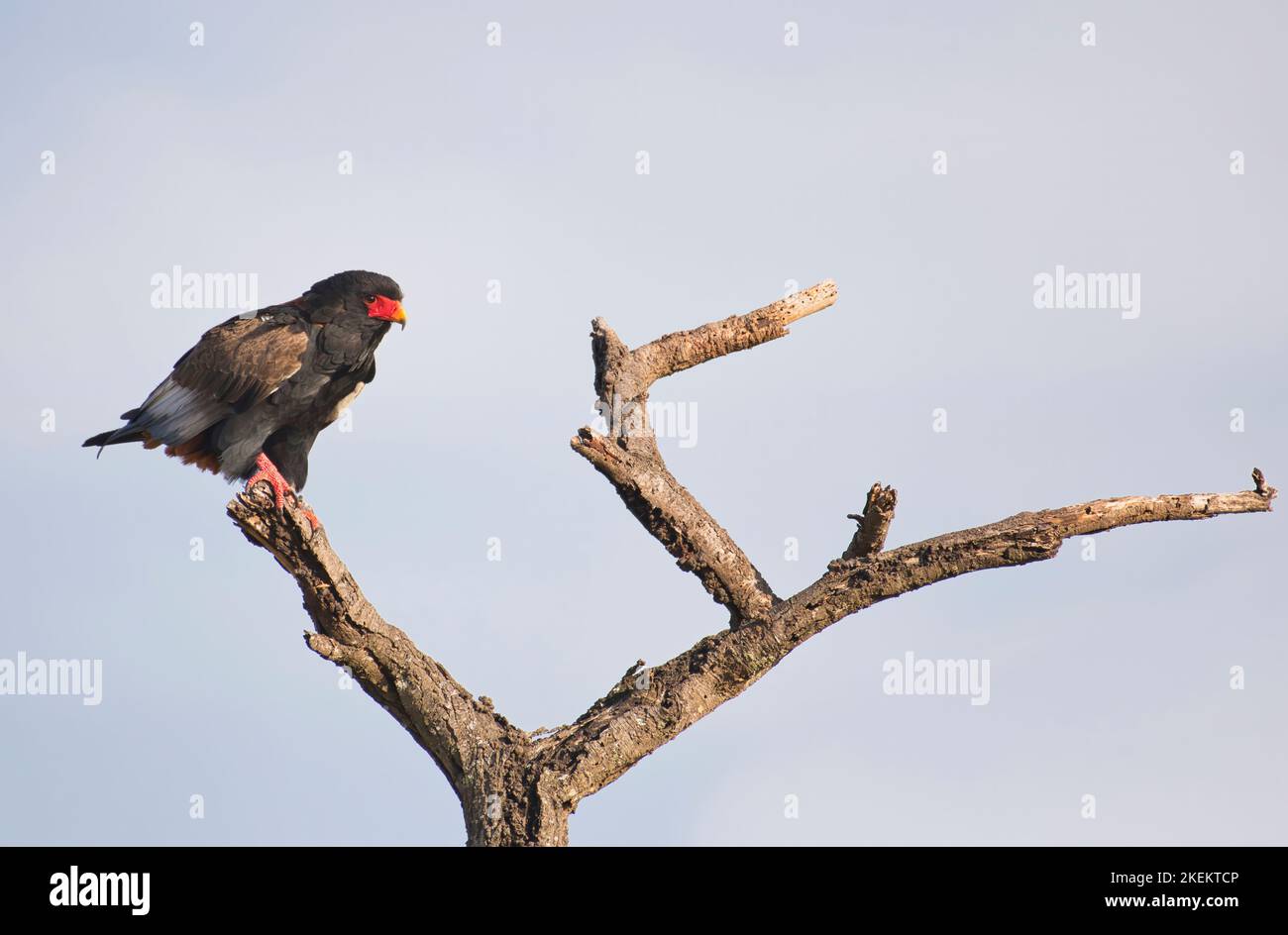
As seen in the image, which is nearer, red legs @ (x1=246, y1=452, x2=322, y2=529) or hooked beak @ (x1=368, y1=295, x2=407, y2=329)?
red legs @ (x1=246, y1=452, x2=322, y2=529)

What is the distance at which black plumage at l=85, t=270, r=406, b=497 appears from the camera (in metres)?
7.75

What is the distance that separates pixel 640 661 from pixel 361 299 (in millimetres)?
3301

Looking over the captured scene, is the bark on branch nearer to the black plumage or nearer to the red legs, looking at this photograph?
the red legs

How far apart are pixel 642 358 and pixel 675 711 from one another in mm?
2001

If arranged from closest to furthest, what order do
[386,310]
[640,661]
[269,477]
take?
[640,661] < [269,477] < [386,310]

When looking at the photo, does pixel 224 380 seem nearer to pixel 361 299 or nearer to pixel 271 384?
pixel 271 384

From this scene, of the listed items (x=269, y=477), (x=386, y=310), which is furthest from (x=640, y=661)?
(x=386, y=310)

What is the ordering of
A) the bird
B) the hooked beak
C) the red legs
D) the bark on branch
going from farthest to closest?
1. the hooked beak
2. the bird
3. the red legs
4. the bark on branch

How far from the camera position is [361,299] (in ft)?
26.5

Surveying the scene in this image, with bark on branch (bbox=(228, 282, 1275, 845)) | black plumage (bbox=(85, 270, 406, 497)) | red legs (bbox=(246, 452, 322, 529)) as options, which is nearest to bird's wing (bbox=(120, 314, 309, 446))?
black plumage (bbox=(85, 270, 406, 497))

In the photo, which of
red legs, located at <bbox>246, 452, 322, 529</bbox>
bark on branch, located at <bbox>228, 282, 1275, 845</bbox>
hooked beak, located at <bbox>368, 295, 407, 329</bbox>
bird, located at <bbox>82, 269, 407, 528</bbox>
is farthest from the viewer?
hooked beak, located at <bbox>368, 295, 407, 329</bbox>

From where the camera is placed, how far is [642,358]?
6809mm

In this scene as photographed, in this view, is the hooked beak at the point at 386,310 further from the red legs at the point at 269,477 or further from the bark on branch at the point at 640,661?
the bark on branch at the point at 640,661
